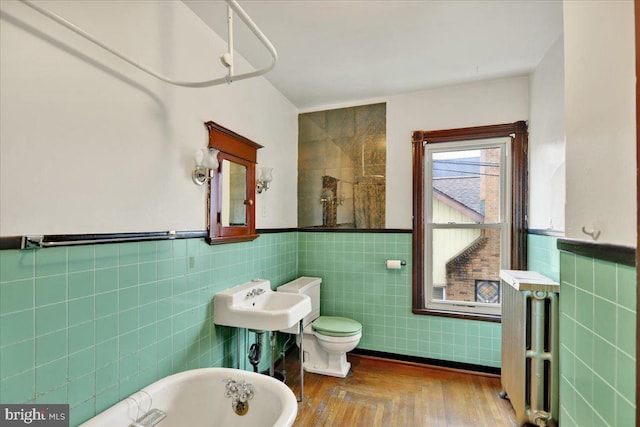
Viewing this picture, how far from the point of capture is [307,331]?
2.62m

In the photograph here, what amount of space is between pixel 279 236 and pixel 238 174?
80 cm

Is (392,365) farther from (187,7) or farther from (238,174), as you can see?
(187,7)

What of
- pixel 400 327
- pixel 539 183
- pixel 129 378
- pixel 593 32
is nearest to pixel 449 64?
pixel 539 183

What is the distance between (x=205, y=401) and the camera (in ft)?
4.96

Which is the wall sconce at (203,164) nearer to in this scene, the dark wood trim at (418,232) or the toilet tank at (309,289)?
the toilet tank at (309,289)

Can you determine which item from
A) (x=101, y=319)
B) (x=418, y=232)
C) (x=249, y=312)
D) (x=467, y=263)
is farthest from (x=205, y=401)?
(x=467, y=263)

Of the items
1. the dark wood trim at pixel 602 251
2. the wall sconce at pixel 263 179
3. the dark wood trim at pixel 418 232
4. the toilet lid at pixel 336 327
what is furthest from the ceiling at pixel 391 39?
the toilet lid at pixel 336 327

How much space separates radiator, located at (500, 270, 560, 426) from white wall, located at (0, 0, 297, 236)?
6.79 feet

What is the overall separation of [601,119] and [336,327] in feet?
7.21

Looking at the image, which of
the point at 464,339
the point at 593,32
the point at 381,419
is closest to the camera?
the point at 593,32

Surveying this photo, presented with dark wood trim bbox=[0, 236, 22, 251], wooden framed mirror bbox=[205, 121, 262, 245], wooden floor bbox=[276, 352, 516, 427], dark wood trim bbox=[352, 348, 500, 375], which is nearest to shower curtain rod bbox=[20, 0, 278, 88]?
wooden framed mirror bbox=[205, 121, 262, 245]

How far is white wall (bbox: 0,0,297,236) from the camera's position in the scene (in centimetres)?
100

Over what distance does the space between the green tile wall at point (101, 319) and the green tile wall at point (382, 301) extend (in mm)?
1323

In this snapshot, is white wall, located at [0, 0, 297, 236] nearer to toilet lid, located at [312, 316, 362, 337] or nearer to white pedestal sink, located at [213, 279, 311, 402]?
white pedestal sink, located at [213, 279, 311, 402]
